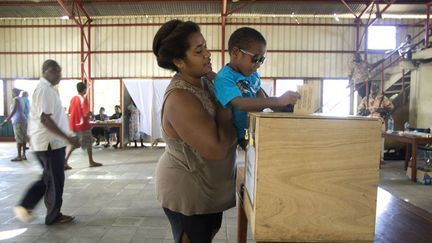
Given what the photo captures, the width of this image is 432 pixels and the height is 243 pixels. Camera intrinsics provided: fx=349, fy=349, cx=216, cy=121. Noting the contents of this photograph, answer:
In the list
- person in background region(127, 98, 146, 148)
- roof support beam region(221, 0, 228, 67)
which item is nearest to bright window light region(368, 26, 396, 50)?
roof support beam region(221, 0, 228, 67)

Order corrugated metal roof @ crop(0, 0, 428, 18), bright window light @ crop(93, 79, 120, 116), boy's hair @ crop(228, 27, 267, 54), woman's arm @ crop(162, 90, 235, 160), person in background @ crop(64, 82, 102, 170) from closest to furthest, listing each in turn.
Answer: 1. woman's arm @ crop(162, 90, 235, 160)
2. boy's hair @ crop(228, 27, 267, 54)
3. person in background @ crop(64, 82, 102, 170)
4. corrugated metal roof @ crop(0, 0, 428, 18)
5. bright window light @ crop(93, 79, 120, 116)

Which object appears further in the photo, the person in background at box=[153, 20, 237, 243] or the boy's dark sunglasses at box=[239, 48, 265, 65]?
the boy's dark sunglasses at box=[239, 48, 265, 65]

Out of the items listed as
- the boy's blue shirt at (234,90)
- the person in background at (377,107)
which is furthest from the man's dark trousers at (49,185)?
the person in background at (377,107)

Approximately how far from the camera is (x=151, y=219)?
3799 mm

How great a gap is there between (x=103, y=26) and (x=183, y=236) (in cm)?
1250

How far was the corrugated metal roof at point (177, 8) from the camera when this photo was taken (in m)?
10.8

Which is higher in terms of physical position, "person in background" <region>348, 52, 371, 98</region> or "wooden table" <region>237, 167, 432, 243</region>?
"person in background" <region>348, 52, 371, 98</region>

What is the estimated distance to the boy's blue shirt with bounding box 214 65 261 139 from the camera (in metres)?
1.30

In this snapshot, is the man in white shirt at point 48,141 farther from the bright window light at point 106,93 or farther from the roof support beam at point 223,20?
the bright window light at point 106,93

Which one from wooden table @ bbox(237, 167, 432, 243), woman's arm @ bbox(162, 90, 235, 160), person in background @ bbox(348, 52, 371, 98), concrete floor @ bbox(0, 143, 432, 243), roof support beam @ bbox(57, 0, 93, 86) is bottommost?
concrete floor @ bbox(0, 143, 432, 243)

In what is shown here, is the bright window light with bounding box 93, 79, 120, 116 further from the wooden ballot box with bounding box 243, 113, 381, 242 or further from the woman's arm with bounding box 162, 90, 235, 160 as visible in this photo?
the wooden ballot box with bounding box 243, 113, 381, 242

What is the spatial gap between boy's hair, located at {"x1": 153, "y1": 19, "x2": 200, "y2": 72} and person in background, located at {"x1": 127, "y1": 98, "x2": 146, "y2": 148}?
363 inches

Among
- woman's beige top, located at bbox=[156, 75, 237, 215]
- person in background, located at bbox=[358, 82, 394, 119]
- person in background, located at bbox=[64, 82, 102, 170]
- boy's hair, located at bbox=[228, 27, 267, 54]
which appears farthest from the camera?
person in background, located at bbox=[358, 82, 394, 119]

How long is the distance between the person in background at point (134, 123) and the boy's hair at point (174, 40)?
921 centimetres
